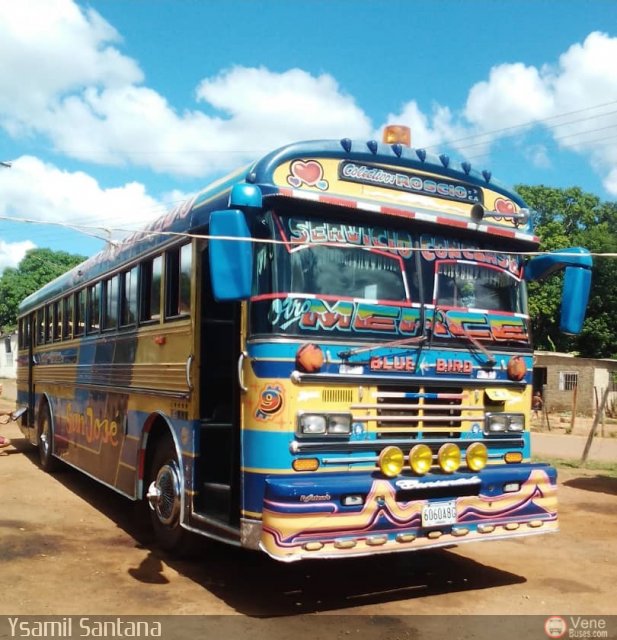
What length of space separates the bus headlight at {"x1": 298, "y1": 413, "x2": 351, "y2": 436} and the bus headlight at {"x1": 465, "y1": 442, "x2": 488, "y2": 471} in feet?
3.39

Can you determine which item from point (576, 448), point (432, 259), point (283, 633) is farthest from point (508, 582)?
point (576, 448)

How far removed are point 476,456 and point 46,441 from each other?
8.23 meters

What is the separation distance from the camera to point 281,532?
456 centimetres

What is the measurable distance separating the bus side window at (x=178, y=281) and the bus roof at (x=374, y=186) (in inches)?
7.8

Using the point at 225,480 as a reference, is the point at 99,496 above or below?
below

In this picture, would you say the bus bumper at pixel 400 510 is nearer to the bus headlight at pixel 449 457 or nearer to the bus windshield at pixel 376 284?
the bus headlight at pixel 449 457

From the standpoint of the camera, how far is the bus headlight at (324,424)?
15.9 ft

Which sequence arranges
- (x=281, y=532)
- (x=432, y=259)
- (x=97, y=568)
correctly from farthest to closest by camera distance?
1. (x=97, y=568)
2. (x=432, y=259)
3. (x=281, y=532)

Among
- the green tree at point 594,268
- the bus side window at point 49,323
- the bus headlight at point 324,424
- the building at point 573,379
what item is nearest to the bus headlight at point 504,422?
the bus headlight at point 324,424

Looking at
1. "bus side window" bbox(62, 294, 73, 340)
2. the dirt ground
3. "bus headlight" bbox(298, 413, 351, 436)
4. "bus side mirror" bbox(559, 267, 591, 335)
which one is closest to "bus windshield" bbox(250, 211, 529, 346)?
"bus side mirror" bbox(559, 267, 591, 335)

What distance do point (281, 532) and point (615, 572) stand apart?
11.2 ft

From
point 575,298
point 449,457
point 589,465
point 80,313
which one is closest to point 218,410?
point 449,457

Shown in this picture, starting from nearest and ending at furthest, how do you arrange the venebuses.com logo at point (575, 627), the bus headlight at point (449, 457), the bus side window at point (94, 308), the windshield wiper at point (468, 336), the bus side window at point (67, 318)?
the venebuses.com logo at point (575, 627) < the bus headlight at point (449, 457) < the windshield wiper at point (468, 336) < the bus side window at point (94, 308) < the bus side window at point (67, 318)

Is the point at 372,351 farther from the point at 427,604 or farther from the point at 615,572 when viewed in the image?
the point at 615,572
